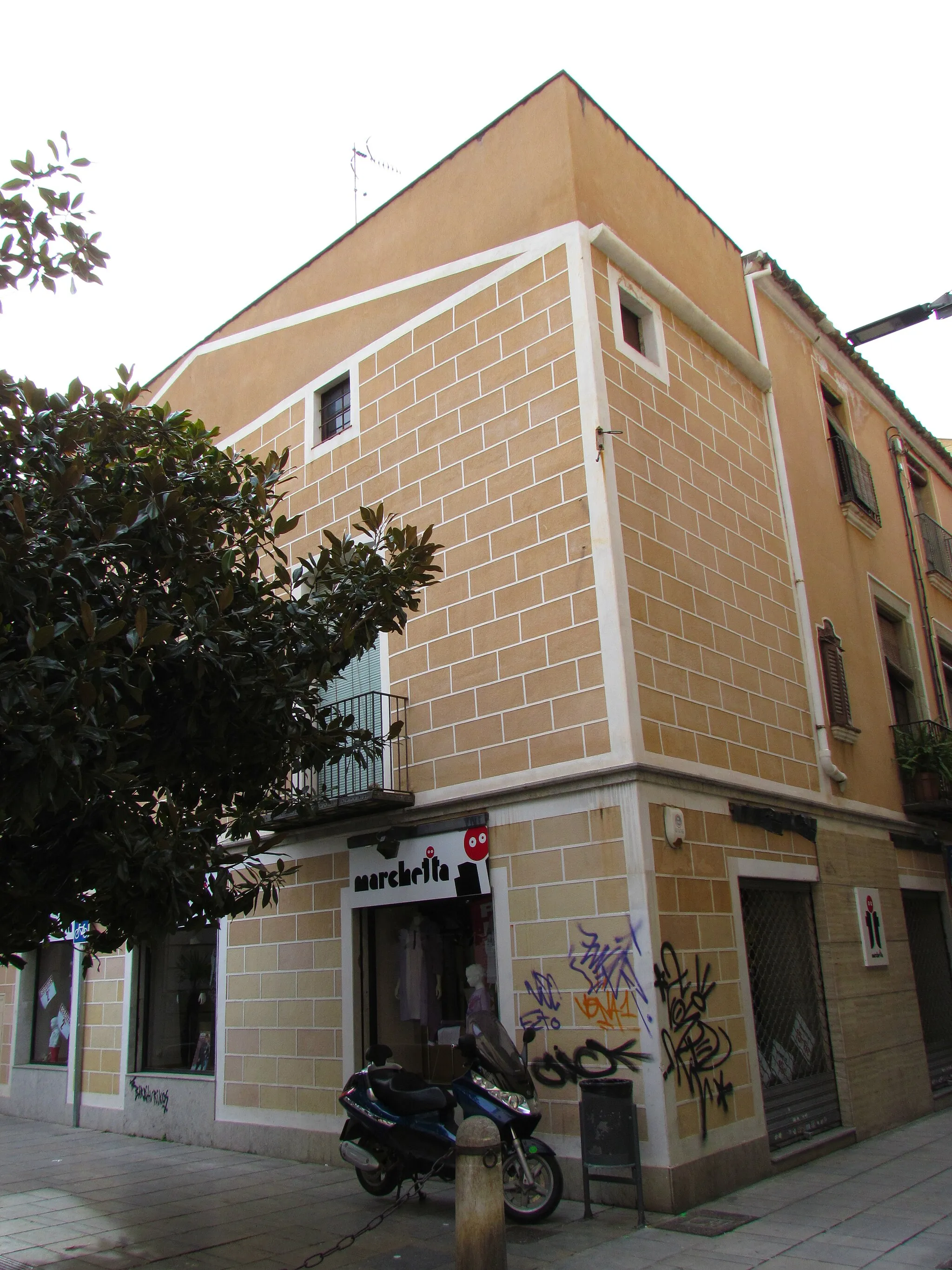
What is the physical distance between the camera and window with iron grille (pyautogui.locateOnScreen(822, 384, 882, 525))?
43.5ft

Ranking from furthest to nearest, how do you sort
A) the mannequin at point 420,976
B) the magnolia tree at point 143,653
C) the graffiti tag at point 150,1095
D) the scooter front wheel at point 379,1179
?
the graffiti tag at point 150,1095, the mannequin at point 420,976, the scooter front wheel at point 379,1179, the magnolia tree at point 143,653

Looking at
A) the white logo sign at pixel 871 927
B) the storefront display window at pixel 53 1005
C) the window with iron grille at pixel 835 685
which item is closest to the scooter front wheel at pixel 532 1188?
the white logo sign at pixel 871 927

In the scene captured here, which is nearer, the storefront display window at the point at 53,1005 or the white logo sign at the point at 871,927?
the white logo sign at the point at 871,927

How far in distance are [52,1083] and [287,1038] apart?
507 cm

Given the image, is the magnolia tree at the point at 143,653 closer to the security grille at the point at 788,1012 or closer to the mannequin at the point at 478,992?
the mannequin at the point at 478,992

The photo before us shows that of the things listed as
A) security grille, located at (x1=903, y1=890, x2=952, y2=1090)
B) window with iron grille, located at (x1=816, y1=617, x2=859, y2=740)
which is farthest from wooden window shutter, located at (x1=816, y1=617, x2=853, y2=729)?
security grille, located at (x1=903, y1=890, x2=952, y2=1090)

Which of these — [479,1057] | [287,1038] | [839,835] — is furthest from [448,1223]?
[839,835]

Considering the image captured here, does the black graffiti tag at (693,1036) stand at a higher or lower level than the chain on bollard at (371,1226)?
higher

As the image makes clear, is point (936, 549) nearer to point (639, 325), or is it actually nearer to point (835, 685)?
point (835, 685)

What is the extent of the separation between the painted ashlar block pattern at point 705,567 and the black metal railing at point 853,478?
6.93 ft

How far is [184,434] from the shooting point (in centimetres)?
756

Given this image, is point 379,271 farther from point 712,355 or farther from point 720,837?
point 720,837

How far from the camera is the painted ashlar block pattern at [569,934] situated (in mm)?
7523

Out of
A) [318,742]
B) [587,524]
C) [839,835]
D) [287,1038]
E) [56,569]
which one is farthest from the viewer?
[839,835]
